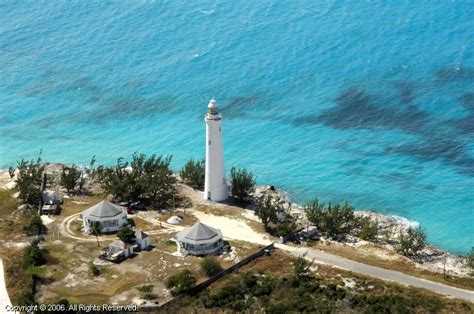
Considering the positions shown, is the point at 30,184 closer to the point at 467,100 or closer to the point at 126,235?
the point at 126,235

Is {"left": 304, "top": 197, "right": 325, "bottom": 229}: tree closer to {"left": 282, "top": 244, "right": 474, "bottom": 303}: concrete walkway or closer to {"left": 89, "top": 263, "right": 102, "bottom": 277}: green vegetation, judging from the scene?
{"left": 282, "top": 244, "right": 474, "bottom": 303}: concrete walkway

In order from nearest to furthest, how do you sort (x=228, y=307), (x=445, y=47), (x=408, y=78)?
(x=228, y=307) < (x=408, y=78) < (x=445, y=47)

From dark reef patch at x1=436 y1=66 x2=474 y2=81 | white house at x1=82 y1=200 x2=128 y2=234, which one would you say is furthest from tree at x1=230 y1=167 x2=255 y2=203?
dark reef patch at x1=436 y1=66 x2=474 y2=81

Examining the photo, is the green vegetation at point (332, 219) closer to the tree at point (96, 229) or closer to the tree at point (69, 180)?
the tree at point (96, 229)

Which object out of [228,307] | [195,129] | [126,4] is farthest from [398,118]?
[126,4]

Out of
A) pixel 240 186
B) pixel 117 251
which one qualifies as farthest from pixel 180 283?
pixel 240 186

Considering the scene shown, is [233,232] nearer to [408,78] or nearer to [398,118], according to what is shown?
[398,118]

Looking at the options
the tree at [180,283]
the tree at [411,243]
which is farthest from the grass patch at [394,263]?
the tree at [180,283]
